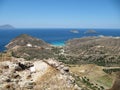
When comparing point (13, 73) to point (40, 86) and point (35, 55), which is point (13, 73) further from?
point (35, 55)

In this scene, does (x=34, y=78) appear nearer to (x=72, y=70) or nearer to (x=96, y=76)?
(x=96, y=76)

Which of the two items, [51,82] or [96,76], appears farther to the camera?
[96,76]

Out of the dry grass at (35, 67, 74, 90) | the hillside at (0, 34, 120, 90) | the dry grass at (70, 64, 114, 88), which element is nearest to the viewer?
the dry grass at (35, 67, 74, 90)

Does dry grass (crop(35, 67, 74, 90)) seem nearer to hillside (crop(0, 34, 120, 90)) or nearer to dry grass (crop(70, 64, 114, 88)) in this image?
hillside (crop(0, 34, 120, 90))

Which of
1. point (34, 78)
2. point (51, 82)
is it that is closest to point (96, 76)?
point (34, 78)

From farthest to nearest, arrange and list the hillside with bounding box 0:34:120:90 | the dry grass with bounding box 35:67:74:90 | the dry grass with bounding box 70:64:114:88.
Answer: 1. the dry grass with bounding box 70:64:114:88
2. the hillside with bounding box 0:34:120:90
3. the dry grass with bounding box 35:67:74:90

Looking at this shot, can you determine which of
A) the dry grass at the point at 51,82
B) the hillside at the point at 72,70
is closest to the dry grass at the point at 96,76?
the hillside at the point at 72,70

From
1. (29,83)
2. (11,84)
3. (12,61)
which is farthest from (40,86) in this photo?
(12,61)

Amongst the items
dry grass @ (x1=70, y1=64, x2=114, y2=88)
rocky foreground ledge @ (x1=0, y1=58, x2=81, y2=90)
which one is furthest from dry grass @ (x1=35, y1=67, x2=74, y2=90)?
dry grass @ (x1=70, y1=64, x2=114, y2=88)
